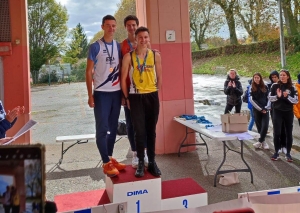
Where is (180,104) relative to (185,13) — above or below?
below

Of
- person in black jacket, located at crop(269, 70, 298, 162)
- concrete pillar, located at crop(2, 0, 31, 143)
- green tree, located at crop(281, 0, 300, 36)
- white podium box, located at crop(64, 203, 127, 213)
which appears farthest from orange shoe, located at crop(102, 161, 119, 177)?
green tree, located at crop(281, 0, 300, 36)

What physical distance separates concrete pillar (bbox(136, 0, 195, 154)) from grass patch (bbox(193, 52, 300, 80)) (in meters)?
9.85

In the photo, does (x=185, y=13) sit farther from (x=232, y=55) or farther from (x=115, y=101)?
(x=232, y=55)

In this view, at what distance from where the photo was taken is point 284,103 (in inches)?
171

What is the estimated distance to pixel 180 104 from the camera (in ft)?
16.9

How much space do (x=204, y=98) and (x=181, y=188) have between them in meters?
8.51

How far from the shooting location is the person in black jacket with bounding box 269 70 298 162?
4.32 metres

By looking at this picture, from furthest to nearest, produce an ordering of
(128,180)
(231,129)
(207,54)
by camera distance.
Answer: (207,54) < (231,129) < (128,180)

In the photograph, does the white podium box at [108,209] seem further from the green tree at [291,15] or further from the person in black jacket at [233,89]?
the green tree at [291,15]

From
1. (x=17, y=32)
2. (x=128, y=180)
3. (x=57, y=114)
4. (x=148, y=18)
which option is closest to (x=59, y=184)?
(x=128, y=180)

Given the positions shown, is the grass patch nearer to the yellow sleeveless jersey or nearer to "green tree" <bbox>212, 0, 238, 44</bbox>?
"green tree" <bbox>212, 0, 238, 44</bbox>

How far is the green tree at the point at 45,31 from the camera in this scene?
56.0ft

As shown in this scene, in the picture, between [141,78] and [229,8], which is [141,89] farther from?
[229,8]

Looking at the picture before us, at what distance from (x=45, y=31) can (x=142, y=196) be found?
17.3 metres
